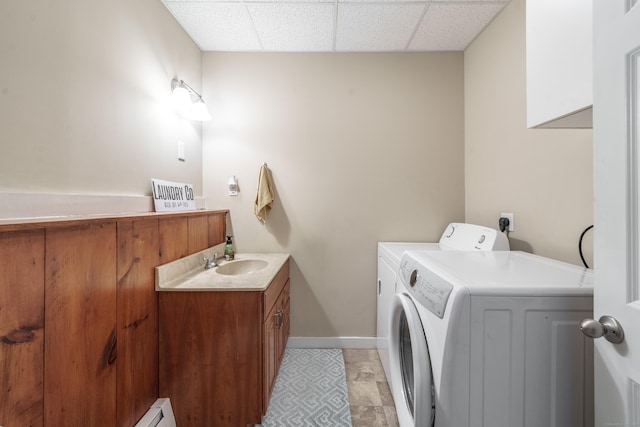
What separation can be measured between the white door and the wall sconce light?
6.43ft

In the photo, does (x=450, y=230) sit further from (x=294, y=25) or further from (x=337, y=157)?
(x=294, y=25)

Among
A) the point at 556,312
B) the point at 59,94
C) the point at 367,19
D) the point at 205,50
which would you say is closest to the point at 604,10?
the point at 556,312

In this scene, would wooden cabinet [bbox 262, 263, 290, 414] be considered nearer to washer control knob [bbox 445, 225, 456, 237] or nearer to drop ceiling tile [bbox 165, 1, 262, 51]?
washer control knob [bbox 445, 225, 456, 237]

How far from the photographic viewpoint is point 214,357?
4.40ft

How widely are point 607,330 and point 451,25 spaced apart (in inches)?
78.8

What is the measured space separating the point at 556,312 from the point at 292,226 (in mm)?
1687

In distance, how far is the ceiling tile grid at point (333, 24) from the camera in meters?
1.63

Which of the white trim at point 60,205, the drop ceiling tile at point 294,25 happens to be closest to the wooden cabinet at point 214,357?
the white trim at point 60,205

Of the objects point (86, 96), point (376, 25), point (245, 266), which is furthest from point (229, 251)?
point (376, 25)

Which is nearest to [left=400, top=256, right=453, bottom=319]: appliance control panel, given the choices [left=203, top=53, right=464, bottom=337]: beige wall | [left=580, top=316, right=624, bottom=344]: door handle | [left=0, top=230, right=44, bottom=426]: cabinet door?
[left=580, top=316, right=624, bottom=344]: door handle

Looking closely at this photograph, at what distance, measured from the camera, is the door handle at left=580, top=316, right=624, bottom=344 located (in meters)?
0.60

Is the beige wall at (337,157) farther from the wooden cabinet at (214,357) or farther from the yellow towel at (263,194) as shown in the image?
the wooden cabinet at (214,357)

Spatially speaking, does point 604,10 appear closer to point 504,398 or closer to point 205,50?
point 504,398

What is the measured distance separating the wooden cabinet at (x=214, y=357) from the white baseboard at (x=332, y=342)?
2.67ft
